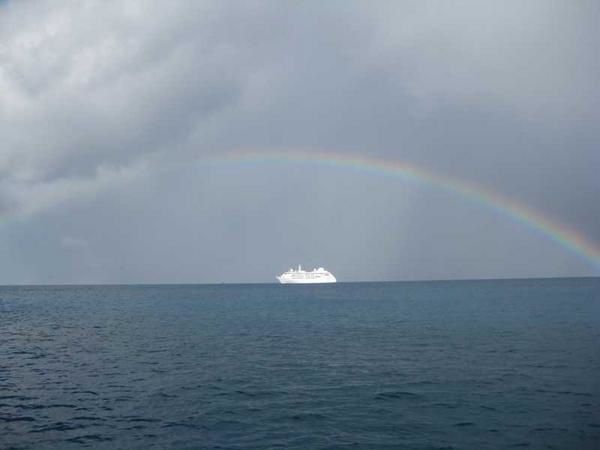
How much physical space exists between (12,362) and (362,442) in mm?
34800

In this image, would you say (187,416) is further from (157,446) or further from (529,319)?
(529,319)

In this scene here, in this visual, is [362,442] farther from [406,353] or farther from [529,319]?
[529,319]

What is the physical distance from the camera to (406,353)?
43.7 meters

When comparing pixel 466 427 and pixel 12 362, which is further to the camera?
pixel 12 362

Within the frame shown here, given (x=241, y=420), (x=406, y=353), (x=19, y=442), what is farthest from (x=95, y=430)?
(x=406, y=353)

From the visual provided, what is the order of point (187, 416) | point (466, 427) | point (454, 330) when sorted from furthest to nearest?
1. point (454, 330)
2. point (187, 416)
3. point (466, 427)

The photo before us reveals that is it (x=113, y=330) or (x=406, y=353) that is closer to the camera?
(x=406, y=353)

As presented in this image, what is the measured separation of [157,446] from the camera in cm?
2022

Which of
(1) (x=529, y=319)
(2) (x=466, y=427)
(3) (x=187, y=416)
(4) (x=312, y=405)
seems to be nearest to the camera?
(2) (x=466, y=427)

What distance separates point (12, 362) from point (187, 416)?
2564 centimetres

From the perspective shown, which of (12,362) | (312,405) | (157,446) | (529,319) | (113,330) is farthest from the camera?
(529,319)

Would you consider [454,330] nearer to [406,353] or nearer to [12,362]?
[406,353]

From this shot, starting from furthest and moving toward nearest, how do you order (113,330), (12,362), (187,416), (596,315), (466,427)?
(596,315)
(113,330)
(12,362)
(187,416)
(466,427)

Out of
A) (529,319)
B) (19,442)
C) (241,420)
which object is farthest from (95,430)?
(529,319)
